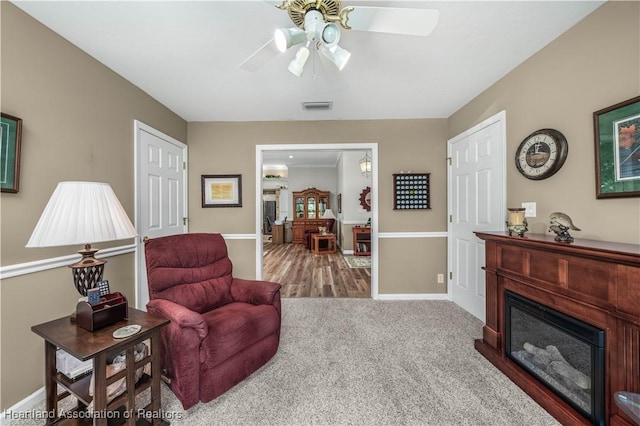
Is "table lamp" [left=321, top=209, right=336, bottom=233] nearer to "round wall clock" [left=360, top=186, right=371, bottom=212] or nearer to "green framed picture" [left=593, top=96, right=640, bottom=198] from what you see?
"round wall clock" [left=360, top=186, right=371, bottom=212]

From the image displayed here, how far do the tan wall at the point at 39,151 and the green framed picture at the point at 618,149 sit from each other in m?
3.55

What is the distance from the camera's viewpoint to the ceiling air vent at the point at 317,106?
2.84 meters

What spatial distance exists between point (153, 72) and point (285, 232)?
6892 millimetres

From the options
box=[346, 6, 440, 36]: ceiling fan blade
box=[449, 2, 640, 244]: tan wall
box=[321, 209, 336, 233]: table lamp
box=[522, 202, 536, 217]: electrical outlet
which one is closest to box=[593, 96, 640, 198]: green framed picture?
box=[449, 2, 640, 244]: tan wall

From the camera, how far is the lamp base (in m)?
1.34

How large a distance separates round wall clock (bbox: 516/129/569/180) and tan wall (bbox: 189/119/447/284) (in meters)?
1.25

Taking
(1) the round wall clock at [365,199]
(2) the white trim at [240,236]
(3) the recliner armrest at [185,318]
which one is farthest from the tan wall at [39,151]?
(1) the round wall clock at [365,199]

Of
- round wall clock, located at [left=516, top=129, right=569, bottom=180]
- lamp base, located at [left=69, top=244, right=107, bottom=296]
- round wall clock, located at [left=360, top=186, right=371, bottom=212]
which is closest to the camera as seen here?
lamp base, located at [left=69, top=244, right=107, bottom=296]

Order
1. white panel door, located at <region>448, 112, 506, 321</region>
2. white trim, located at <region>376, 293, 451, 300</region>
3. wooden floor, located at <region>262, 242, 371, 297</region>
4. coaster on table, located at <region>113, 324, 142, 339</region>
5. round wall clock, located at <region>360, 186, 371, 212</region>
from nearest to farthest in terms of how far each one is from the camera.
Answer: coaster on table, located at <region>113, 324, 142, 339</region> < white panel door, located at <region>448, 112, 506, 321</region> < white trim, located at <region>376, 293, 451, 300</region> < wooden floor, located at <region>262, 242, 371, 297</region> < round wall clock, located at <region>360, 186, 371, 212</region>

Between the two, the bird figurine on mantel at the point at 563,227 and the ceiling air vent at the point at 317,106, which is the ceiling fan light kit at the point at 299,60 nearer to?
the ceiling air vent at the point at 317,106

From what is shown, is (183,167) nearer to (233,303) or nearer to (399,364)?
(233,303)

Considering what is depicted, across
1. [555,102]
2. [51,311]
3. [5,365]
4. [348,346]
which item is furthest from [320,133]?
[5,365]

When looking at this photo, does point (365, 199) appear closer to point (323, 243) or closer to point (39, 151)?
point (323, 243)

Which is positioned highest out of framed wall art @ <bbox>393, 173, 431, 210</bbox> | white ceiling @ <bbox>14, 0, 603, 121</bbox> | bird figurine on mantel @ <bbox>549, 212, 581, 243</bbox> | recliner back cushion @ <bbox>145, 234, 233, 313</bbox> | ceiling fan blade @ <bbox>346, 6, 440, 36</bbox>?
white ceiling @ <bbox>14, 0, 603, 121</bbox>
